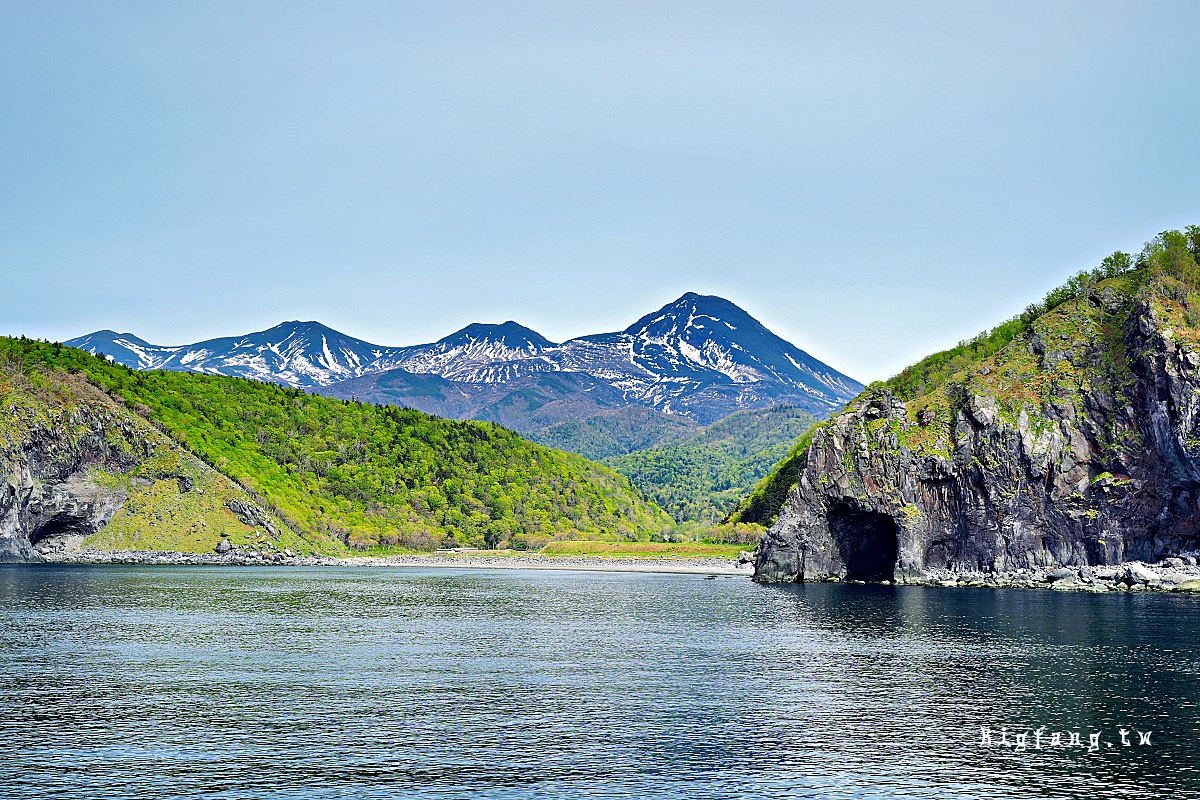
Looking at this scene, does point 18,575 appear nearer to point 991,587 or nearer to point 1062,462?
point 991,587

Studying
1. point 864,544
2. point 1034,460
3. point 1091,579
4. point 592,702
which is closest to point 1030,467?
point 1034,460

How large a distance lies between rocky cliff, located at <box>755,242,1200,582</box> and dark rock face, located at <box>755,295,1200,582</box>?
208 millimetres

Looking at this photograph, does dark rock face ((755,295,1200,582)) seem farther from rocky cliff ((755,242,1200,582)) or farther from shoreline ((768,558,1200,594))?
shoreline ((768,558,1200,594))

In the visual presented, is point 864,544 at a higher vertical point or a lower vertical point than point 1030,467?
lower

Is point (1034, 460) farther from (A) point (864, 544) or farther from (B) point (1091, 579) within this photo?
(A) point (864, 544)

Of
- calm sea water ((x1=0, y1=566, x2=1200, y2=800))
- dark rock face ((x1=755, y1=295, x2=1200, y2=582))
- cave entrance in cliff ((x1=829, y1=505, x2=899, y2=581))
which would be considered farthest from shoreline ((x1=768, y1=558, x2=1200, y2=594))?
calm sea water ((x1=0, y1=566, x2=1200, y2=800))

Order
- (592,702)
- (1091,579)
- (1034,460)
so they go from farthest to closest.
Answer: (1034,460), (1091,579), (592,702)

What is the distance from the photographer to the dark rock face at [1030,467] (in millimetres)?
147375

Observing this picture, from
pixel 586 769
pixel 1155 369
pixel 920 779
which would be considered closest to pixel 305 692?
pixel 586 769

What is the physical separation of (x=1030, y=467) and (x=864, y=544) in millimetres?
32447

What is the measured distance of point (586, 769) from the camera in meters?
44.7

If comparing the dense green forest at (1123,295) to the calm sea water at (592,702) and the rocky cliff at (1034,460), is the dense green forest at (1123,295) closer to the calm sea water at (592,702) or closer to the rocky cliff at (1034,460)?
the rocky cliff at (1034,460)

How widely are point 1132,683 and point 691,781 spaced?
36.5 metres

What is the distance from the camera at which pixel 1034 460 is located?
155 m
